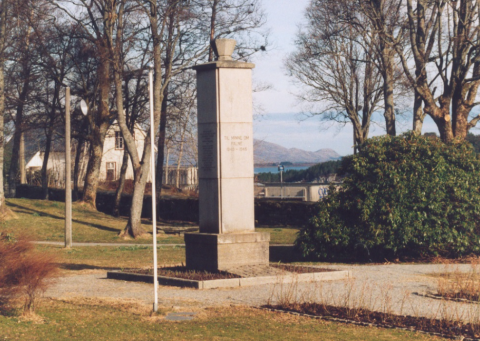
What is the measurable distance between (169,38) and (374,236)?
17.2 m

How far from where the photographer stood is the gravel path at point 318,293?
1053 centimetres

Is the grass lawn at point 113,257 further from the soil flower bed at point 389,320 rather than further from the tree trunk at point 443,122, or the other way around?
the tree trunk at point 443,122

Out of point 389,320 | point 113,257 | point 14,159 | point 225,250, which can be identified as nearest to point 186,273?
point 225,250

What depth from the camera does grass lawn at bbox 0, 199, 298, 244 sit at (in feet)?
93.9

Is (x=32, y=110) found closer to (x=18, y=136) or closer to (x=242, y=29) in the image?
(x=18, y=136)

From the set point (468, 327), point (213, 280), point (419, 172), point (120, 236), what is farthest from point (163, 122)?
point (468, 327)

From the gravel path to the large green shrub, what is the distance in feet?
7.97

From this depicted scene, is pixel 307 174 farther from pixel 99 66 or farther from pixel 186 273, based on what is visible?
pixel 186 273

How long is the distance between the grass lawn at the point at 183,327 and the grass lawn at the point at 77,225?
1633cm

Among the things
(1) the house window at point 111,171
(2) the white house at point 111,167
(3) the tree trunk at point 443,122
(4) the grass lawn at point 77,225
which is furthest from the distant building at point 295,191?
(3) the tree trunk at point 443,122

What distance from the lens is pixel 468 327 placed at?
8.95 m

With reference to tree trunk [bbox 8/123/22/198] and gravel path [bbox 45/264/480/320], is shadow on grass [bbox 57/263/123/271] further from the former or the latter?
tree trunk [bbox 8/123/22/198]

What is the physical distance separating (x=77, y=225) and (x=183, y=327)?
80.7 ft

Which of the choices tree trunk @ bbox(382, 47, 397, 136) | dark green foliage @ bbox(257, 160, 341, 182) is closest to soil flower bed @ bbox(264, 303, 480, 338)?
tree trunk @ bbox(382, 47, 397, 136)
